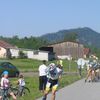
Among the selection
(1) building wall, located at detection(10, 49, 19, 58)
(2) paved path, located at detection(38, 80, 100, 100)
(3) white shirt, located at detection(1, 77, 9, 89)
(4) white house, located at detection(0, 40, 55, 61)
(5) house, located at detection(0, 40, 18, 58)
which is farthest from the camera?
(1) building wall, located at detection(10, 49, 19, 58)

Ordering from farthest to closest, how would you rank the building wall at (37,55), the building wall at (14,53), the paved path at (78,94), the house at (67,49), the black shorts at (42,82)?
the house at (67,49) → the building wall at (37,55) → the building wall at (14,53) → the black shorts at (42,82) → the paved path at (78,94)

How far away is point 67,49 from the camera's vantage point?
540 ft

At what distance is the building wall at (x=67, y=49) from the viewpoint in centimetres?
15927

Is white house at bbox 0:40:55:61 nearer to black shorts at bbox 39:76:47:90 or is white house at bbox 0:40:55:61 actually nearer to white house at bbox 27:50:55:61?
white house at bbox 27:50:55:61

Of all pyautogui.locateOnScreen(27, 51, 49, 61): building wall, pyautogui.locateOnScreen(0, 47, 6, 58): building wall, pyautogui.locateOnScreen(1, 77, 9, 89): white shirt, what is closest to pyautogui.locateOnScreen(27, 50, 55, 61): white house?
pyautogui.locateOnScreen(27, 51, 49, 61): building wall

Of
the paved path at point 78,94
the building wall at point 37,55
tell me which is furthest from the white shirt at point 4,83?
the building wall at point 37,55

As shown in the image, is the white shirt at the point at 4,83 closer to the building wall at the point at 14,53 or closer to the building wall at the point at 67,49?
the building wall at the point at 14,53

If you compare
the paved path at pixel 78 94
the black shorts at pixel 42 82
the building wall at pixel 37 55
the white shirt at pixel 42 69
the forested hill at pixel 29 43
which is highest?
the forested hill at pixel 29 43

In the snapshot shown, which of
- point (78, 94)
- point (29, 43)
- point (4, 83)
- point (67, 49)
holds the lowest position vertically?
point (78, 94)

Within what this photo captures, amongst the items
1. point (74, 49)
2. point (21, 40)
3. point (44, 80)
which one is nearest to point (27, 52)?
point (74, 49)

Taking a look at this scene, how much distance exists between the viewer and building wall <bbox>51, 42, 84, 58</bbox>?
15927 centimetres

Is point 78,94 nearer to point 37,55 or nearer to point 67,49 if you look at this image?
point 37,55

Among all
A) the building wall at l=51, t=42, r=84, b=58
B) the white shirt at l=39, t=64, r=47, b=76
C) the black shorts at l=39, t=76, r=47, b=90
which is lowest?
the black shorts at l=39, t=76, r=47, b=90

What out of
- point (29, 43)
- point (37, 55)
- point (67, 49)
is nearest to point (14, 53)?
point (37, 55)
